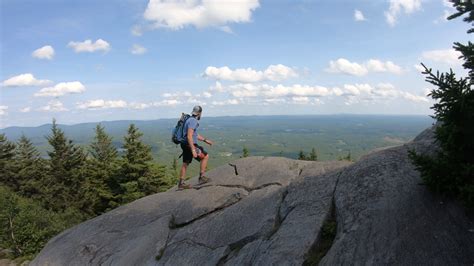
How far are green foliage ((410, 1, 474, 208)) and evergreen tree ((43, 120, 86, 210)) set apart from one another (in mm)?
55718

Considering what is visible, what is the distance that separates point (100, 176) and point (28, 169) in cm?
1719

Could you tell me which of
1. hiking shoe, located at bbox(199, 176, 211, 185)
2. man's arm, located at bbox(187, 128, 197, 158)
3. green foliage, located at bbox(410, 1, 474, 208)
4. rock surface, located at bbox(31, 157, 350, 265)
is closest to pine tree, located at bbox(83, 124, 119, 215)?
rock surface, located at bbox(31, 157, 350, 265)

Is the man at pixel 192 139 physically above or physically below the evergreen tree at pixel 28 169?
above

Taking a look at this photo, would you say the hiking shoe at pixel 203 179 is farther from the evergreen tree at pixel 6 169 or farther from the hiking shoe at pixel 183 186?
the evergreen tree at pixel 6 169

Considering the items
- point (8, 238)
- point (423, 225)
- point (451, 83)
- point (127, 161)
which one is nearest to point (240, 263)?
point (423, 225)

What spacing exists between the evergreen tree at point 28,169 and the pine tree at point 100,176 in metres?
9.15

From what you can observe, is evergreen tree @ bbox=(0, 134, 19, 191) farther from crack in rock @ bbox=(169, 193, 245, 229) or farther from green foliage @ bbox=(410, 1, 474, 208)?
green foliage @ bbox=(410, 1, 474, 208)

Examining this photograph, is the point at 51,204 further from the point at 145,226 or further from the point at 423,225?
the point at 423,225

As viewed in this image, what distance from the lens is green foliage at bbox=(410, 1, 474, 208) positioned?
5.70 metres

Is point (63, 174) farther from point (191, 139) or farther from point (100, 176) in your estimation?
point (191, 139)

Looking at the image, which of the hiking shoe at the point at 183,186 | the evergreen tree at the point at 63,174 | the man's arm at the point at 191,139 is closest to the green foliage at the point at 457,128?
the man's arm at the point at 191,139

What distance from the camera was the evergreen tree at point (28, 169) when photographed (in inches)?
2338

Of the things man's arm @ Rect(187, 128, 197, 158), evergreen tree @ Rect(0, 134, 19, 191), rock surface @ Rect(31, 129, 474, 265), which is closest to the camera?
rock surface @ Rect(31, 129, 474, 265)

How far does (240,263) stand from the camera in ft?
29.3
